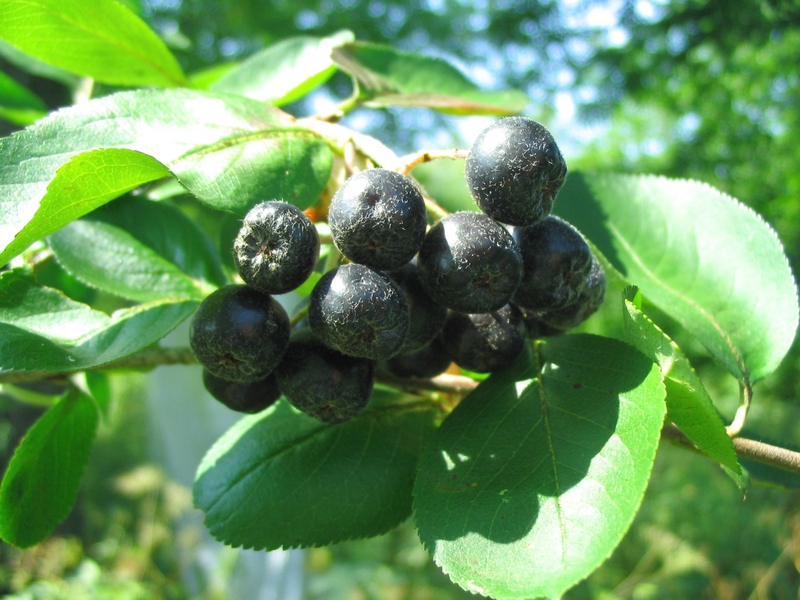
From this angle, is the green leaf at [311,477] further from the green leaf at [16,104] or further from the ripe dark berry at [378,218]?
the green leaf at [16,104]

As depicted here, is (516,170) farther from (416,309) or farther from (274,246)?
(274,246)

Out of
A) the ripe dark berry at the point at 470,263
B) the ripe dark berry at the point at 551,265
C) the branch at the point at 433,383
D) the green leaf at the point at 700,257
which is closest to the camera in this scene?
the ripe dark berry at the point at 470,263

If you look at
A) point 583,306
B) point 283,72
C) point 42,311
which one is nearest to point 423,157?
point 583,306

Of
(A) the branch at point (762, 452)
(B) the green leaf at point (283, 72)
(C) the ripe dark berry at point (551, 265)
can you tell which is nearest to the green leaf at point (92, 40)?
(B) the green leaf at point (283, 72)

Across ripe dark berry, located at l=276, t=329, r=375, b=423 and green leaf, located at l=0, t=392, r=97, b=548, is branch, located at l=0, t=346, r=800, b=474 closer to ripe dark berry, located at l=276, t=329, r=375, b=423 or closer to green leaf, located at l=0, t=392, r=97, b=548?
green leaf, located at l=0, t=392, r=97, b=548

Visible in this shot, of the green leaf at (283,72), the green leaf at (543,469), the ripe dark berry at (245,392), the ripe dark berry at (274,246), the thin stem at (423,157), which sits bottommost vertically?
the ripe dark berry at (245,392)

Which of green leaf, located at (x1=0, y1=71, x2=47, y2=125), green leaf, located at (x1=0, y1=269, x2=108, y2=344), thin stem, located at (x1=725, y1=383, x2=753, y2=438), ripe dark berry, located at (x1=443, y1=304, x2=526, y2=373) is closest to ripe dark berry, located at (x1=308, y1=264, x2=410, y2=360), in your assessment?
ripe dark berry, located at (x1=443, y1=304, x2=526, y2=373)
